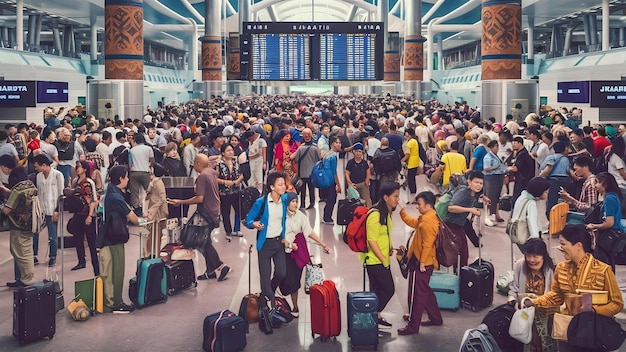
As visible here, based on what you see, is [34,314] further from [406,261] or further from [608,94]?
[608,94]

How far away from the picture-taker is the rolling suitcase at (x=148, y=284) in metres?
8.12

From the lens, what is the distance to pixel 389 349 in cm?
686

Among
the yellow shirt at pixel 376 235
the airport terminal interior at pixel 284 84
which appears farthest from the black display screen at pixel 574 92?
the yellow shirt at pixel 376 235

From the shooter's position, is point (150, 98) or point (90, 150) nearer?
point (90, 150)

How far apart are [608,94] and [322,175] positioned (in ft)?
21.1

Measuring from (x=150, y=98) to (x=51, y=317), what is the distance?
34182mm

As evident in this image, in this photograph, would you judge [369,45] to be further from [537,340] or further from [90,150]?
[537,340]

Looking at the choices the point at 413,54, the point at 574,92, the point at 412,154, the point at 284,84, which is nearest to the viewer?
the point at 412,154

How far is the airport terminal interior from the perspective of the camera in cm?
739

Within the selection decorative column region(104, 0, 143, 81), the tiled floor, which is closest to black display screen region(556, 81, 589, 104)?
the tiled floor

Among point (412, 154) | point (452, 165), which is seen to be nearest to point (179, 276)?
point (452, 165)

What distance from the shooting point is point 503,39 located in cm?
2366

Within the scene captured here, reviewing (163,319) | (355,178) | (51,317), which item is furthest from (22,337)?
(355,178)

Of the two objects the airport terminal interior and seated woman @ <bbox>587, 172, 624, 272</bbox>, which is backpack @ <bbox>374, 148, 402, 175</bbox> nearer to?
the airport terminal interior
